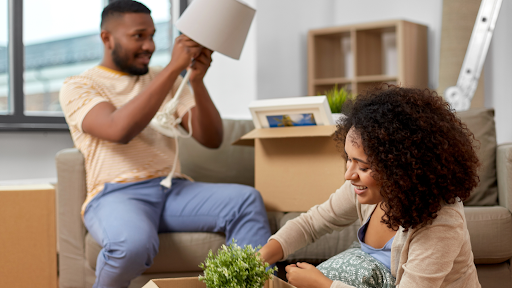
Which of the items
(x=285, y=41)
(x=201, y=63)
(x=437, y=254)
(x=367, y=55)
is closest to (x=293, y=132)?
(x=201, y=63)

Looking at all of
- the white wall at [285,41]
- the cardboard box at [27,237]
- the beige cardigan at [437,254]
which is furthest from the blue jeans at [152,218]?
the white wall at [285,41]

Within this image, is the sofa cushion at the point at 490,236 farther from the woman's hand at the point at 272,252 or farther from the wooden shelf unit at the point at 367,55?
the wooden shelf unit at the point at 367,55

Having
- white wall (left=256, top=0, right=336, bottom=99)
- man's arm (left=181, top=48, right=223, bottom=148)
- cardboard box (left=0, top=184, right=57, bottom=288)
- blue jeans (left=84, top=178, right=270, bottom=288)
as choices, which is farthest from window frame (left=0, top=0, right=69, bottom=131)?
cardboard box (left=0, top=184, right=57, bottom=288)

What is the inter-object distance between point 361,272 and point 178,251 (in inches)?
26.1

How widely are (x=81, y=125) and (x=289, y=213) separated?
0.76 m

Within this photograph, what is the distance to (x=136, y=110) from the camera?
1.44 m

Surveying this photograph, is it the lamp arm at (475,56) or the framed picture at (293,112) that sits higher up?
the lamp arm at (475,56)

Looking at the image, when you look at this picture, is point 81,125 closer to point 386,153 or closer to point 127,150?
point 127,150

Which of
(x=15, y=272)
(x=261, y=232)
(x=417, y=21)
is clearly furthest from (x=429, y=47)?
(x=15, y=272)

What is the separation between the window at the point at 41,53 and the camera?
239cm

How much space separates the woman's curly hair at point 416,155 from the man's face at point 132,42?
42.2 inches

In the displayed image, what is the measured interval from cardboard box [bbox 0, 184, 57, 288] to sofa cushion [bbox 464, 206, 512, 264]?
3.88ft

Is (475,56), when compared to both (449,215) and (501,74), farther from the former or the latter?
(449,215)

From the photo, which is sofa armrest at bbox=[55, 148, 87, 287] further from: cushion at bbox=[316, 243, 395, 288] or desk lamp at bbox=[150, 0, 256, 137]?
cushion at bbox=[316, 243, 395, 288]
